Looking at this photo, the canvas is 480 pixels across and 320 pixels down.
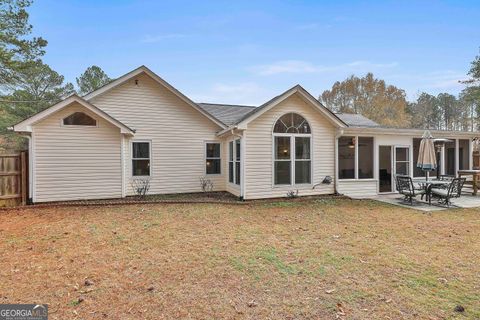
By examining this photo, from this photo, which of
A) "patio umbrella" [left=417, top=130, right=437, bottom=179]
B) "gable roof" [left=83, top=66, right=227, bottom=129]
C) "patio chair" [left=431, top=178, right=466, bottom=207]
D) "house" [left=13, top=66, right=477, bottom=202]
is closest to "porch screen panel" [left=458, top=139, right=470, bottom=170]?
"house" [left=13, top=66, right=477, bottom=202]

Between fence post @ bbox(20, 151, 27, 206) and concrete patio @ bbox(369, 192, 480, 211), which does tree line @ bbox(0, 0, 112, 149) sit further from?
concrete patio @ bbox(369, 192, 480, 211)

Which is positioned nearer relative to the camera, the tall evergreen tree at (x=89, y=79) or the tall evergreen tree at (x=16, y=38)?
the tall evergreen tree at (x=16, y=38)

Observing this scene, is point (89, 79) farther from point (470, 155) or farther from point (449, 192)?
point (470, 155)

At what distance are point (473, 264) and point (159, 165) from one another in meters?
10.4

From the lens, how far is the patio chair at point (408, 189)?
958 centimetres

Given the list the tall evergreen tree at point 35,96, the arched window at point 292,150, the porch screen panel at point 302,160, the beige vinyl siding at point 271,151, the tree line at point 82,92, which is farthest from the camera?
the tall evergreen tree at point 35,96

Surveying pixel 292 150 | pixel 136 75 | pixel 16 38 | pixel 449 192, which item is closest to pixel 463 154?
pixel 449 192

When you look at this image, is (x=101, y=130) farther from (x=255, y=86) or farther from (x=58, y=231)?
(x=255, y=86)

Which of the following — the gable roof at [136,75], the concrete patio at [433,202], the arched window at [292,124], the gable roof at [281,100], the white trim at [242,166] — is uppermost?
the gable roof at [136,75]

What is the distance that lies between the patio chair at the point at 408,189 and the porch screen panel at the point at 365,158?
5.50ft

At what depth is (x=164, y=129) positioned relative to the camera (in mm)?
11539

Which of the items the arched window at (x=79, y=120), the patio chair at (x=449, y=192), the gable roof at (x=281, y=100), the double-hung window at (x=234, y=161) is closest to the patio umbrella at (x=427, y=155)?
the patio chair at (x=449, y=192)

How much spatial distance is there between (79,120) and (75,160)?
60.1 inches

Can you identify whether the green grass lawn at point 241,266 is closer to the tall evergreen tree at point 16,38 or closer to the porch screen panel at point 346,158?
the porch screen panel at point 346,158
